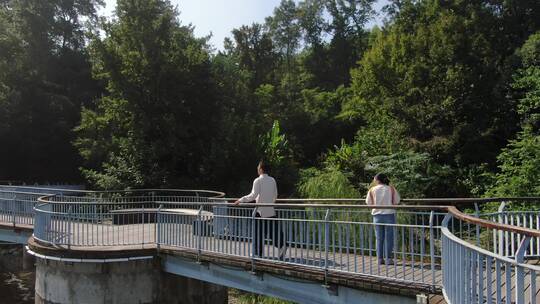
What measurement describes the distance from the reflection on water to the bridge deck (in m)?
7.83

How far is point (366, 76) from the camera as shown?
33812 millimetres

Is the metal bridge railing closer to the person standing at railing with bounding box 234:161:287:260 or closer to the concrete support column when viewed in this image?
the person standing at railing with bounding box 234:161:287:260

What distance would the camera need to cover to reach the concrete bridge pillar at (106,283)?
449 inches

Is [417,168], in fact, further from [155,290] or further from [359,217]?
[155,290]

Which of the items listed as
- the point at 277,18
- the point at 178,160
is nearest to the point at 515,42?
the point at 178,160

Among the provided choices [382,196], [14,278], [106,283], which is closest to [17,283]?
[14,278]

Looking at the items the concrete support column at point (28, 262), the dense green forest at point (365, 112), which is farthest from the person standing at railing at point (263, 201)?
the concrete support column at point (28, 262)

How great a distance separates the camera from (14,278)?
21781 millimetres

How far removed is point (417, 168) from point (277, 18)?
3975 cm

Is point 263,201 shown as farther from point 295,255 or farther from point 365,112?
point 365,112

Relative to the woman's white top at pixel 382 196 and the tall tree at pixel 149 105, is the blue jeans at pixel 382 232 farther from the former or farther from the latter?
the tall tree at pixel 149 105

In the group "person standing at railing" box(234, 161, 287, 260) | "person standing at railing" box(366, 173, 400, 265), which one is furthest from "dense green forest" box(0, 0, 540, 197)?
"person standing at railing" box(366, 173, 400, 265)

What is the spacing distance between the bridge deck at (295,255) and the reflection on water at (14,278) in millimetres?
7828

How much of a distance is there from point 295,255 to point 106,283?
4775 millimetres
